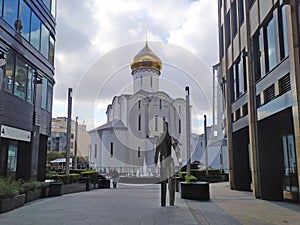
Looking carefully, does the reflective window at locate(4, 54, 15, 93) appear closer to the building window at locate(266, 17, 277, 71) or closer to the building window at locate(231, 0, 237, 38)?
the building window at locate(266, 17, 277, 71)

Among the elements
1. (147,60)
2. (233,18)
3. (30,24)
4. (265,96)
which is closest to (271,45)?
(265,96)

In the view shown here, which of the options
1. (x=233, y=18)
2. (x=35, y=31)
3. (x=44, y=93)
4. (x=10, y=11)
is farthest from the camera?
(x=44, y=93)

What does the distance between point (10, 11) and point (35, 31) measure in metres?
3.37

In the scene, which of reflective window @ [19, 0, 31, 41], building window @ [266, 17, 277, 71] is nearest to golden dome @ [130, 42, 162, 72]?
reflective window @ [19, 0, 31, 41]

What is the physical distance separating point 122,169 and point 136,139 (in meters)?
4.61

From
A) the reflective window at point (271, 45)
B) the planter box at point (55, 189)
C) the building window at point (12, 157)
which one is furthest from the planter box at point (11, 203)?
the reflective window at point (271, 45)

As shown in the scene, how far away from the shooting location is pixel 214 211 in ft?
33.2

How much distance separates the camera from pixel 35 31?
61.7 ft

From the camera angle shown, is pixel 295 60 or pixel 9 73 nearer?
pixel 295 60

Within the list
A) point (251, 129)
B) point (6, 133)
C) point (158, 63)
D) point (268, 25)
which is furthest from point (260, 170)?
point (158, 63)

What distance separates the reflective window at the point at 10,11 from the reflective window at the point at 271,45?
38.4 ft

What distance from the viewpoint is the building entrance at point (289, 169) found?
14.3 meters

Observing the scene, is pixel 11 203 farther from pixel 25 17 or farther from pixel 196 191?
pixel 25 17

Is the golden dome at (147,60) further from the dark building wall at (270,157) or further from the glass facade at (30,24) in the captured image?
the dark building wall at (270,157)
